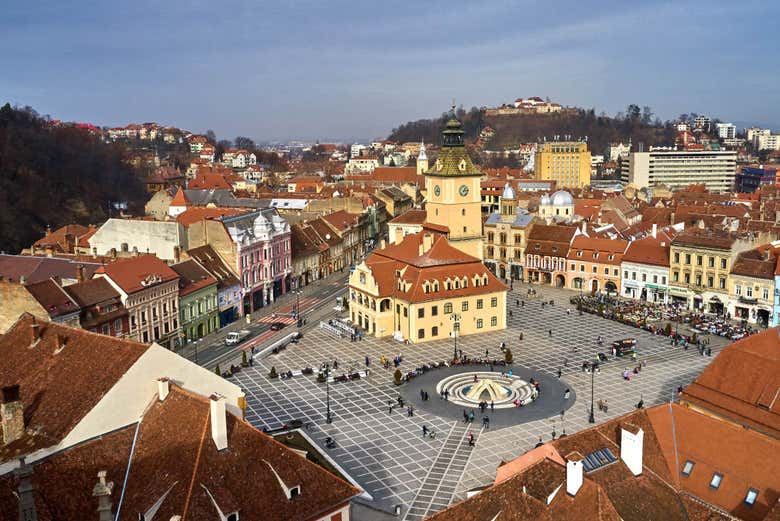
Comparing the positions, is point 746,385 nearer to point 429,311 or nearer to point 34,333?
point 34,333

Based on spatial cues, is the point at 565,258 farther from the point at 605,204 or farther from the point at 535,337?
the point at 605,204

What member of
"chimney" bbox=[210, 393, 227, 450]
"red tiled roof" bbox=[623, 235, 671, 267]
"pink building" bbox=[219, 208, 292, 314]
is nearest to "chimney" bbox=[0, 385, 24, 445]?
"chimney" bbox=[210, 393, 227, 450]

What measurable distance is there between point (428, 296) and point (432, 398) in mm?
16500

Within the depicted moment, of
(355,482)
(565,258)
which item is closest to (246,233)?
(565,258)

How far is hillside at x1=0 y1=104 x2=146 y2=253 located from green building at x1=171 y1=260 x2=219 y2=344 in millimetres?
48849

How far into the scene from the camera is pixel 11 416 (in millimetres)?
27984

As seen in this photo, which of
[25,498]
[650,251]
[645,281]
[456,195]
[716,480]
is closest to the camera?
[25,498]

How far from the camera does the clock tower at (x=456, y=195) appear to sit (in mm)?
86250

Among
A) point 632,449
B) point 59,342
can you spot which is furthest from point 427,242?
point 632,449

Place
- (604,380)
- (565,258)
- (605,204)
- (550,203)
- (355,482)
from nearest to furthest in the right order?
(355,482) < (604,380) < (565,258) < (550,203) < (605,204)

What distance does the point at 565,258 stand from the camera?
94875 mm

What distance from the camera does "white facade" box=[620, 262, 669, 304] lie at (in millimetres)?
85812

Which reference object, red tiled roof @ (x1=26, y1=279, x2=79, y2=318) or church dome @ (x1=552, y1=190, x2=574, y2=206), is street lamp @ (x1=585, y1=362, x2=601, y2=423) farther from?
church dome @ (x1=552, y1=190, x2=574, y2=206)

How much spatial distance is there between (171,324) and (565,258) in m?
51.1
